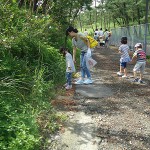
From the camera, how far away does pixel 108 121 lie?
6.00 meters

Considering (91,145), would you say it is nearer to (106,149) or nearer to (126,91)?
(106,149)

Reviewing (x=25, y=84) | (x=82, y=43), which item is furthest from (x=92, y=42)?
(x=25, y=84)

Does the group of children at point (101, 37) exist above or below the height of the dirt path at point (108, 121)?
above

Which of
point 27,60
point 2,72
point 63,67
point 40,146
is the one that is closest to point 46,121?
point 40,146

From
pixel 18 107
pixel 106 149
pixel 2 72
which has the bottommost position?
pixel 106 149

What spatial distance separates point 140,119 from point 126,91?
2348 mm

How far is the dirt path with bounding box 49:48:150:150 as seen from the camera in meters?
5.00

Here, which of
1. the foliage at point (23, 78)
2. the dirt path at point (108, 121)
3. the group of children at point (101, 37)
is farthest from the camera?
the group of children at point (101, 37)

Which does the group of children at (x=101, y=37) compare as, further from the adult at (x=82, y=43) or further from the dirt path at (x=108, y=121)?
the dirt path at (x=108, y=121)

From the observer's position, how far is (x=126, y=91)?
8.43 m

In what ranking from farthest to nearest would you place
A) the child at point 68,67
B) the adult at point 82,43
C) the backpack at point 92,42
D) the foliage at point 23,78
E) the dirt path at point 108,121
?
the backpack at point 92,42, the adult at point 82,43, the child at point 68,67, the dirt path at point 108,121, the foliage at point 23,78

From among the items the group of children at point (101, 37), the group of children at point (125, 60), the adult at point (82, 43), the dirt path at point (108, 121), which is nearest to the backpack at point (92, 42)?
the adult at point (82, 43)

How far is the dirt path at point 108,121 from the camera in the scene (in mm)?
4996

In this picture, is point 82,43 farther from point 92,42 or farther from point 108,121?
point 108,121
